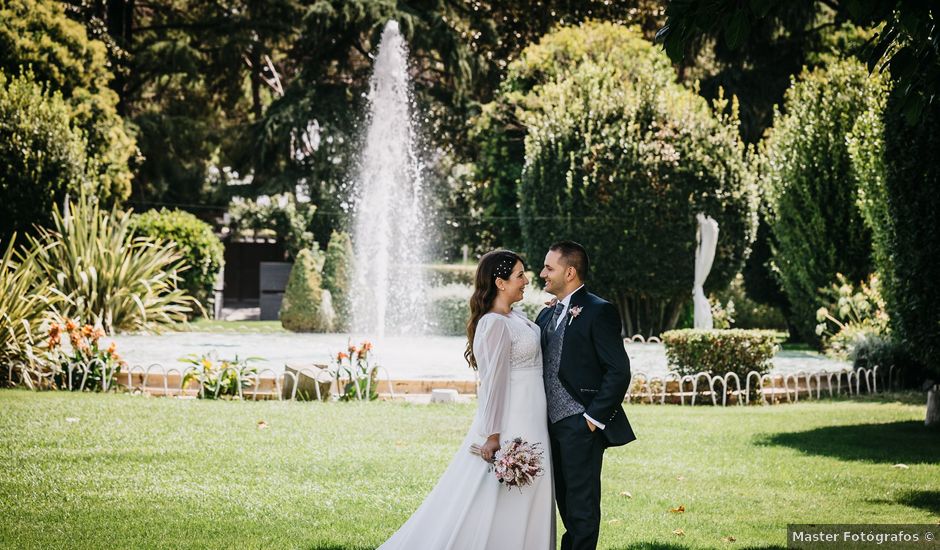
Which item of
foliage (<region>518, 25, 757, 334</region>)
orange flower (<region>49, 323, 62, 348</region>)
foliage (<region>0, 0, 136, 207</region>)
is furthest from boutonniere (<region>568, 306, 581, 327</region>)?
foliage (<region>0, 0, 136, 207</region>)

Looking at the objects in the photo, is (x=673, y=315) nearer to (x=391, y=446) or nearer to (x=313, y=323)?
(x=313, y=323)

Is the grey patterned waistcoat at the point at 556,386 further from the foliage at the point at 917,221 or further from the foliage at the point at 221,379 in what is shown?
the foliage at the point at 221,379

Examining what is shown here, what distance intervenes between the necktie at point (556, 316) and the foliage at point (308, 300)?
14037 mm

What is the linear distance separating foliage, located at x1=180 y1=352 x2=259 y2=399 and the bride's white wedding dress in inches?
251

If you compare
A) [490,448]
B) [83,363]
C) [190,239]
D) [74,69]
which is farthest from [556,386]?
[74,69]

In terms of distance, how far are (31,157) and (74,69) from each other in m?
3.55

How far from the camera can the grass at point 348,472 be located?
529 cm

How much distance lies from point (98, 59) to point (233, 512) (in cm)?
1934

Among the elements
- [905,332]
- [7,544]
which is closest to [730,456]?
[905,332]

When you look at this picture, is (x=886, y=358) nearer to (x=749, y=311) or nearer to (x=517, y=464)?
(x=517, y=464)

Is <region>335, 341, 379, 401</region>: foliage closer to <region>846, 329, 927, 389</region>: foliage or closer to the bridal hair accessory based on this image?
the bridal hair accessory

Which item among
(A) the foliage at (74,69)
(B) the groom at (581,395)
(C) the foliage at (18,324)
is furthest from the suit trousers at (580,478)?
(A) the foliage at (74,69)

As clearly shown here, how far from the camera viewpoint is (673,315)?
1900cm

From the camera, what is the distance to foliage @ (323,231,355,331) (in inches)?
722
